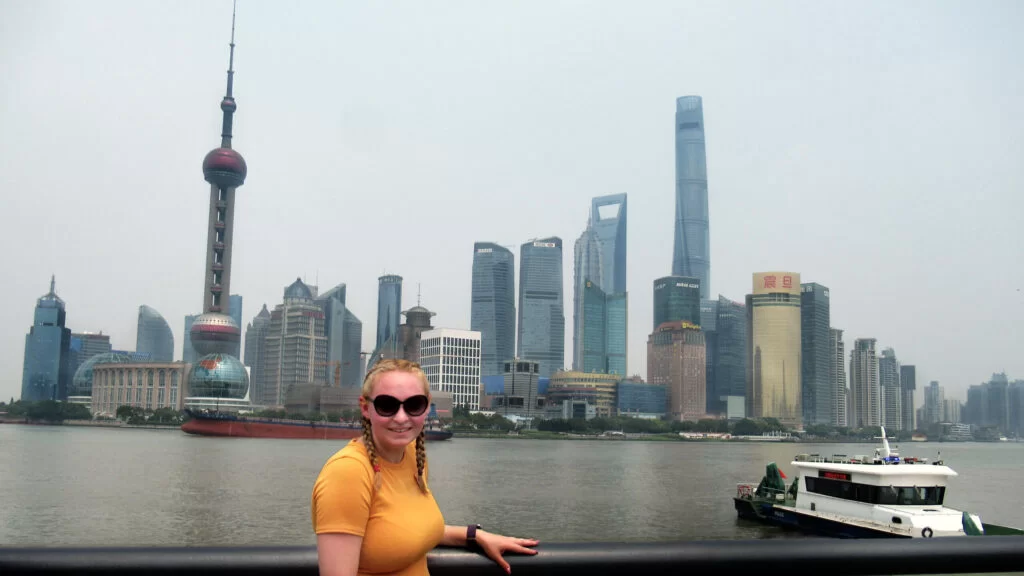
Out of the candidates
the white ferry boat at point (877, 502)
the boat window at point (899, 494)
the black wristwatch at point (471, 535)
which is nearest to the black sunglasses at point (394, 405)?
the black wristwatch at point (471, 535)

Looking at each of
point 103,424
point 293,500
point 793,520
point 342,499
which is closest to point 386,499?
point 342,499

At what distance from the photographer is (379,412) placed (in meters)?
3.31

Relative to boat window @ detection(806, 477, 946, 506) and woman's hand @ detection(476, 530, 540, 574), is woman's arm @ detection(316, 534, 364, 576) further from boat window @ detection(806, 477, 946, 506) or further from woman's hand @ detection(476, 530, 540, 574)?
boat window @ detection(806, 477, 946, 506)

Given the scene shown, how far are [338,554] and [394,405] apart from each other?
614 mm

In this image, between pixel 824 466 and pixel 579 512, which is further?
pixel 579 512

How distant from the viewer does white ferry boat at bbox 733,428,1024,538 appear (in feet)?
98.5

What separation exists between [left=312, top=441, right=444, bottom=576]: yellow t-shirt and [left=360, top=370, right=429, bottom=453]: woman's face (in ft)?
0.26

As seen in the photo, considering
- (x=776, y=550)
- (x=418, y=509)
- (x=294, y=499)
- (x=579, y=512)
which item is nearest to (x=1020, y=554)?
(x=776, y=550)

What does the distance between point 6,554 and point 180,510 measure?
40.4m

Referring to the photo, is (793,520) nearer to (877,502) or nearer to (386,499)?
(877,502)

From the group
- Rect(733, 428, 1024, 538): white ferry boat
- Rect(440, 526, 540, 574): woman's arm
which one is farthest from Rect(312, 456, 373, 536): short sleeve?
Rect(733, 428, 1024, 538): white ferry boat

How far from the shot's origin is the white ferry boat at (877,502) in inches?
1182

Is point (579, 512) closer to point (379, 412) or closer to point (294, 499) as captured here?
point (294, 499)

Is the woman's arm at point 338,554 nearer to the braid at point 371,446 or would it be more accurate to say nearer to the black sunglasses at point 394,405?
the braid at point 371,446
